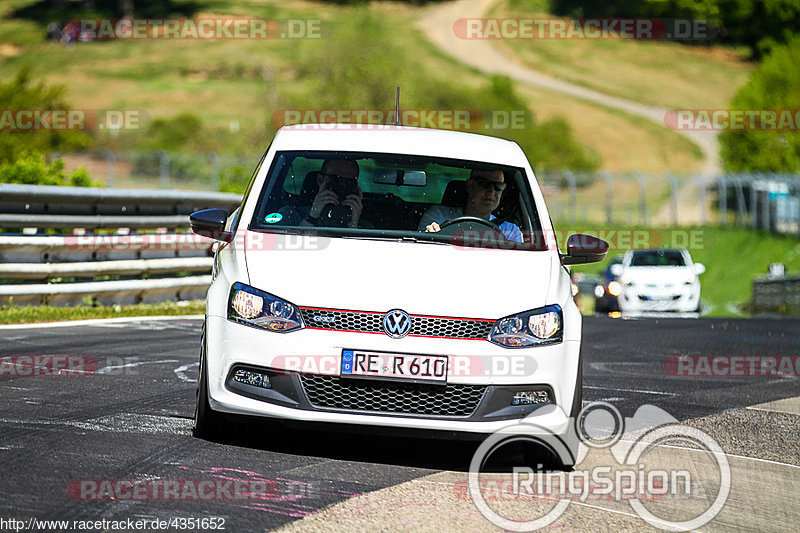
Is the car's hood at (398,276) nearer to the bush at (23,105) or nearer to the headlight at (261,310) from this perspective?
the headlight at (261,310)

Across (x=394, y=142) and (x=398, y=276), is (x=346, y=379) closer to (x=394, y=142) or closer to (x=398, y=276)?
(x=398, y=276)

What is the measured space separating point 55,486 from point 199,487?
24.3 inches

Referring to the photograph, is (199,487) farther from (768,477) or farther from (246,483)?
(768,477)

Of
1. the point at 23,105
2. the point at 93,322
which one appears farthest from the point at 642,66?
the point at 93,322

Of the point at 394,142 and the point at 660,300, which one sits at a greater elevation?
the point at 394,142

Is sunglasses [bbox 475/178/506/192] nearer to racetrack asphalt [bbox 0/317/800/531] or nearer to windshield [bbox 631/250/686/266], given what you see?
racetrack asphalt [bbox 0/317/800/531]

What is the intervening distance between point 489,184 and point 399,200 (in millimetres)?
569

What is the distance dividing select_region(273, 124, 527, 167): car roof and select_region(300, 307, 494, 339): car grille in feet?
5.38

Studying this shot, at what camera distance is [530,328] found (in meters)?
6.13

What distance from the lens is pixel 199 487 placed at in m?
5.39
